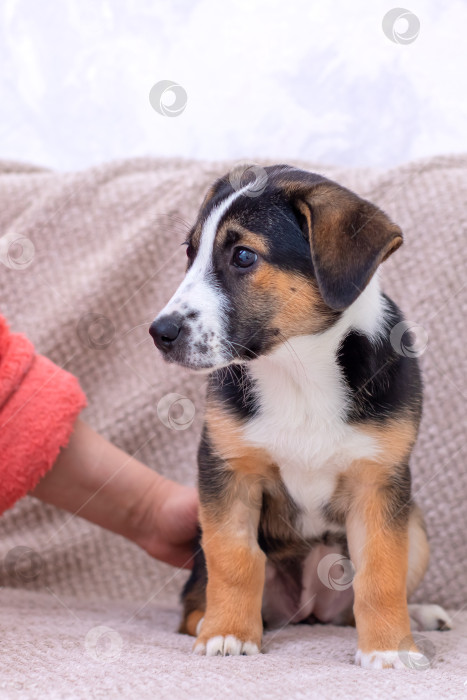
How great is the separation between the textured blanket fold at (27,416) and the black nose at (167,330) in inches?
31.8

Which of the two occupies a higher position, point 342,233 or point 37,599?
point 342,233

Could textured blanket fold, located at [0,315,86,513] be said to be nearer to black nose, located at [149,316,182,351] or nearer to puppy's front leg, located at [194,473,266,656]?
puppy's front leg, located at [194,473,266,656]

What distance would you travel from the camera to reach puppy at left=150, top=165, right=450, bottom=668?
1.72 m

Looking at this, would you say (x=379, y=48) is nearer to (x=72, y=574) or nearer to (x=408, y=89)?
(x=408, y=89)

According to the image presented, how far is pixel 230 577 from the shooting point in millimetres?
1830

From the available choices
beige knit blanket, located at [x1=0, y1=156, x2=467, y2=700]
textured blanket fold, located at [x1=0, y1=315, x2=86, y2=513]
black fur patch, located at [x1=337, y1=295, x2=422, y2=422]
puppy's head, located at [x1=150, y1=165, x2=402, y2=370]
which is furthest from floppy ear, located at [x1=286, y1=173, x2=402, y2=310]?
textured blanket fold, located at [x1=0, y1=315, x2=86, y2=513]

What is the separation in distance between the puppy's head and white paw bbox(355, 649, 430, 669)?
2.26ft

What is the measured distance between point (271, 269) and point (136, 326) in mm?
1297

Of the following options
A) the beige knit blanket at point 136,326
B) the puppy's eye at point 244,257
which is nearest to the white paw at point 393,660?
the beige knit blanket at point 136,326

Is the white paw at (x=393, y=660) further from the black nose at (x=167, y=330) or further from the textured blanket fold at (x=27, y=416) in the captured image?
the textured blanket fold at (x=27, y=416)

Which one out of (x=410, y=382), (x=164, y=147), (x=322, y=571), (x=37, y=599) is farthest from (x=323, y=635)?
(x=164, y=147)

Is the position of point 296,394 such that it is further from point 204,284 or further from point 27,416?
point 27,416

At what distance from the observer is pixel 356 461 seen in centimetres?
184

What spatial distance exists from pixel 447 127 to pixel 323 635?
Answer: 2.15m
